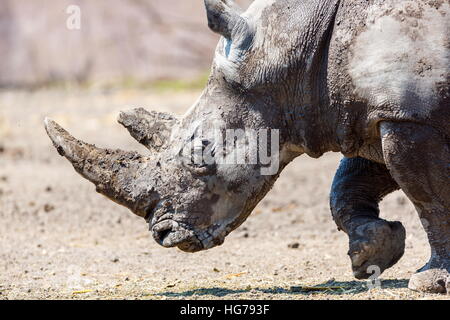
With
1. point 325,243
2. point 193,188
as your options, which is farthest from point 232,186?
point 325,243

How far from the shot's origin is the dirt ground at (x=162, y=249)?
18.4ft

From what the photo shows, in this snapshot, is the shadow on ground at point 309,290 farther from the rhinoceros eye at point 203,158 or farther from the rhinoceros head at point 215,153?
the rhinoceros eye at point 203,158

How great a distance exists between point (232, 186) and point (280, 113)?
1.53ft

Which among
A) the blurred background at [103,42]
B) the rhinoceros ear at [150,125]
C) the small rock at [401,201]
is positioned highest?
the blurred background at [103,42]

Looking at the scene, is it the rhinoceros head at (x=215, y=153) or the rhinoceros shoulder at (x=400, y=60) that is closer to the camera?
the rhinoceros shoulder at (x=400, y=60)

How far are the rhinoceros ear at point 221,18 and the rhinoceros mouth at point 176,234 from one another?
106cm

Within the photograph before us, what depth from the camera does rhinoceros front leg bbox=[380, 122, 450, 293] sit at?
476cm

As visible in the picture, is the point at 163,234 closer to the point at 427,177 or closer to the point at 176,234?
the point at 176,234

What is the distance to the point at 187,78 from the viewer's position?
18.9m

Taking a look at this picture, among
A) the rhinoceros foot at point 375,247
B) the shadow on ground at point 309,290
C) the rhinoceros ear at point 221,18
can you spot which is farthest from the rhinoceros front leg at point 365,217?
the rhinoceros ear at point 221,18

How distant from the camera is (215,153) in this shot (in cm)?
511

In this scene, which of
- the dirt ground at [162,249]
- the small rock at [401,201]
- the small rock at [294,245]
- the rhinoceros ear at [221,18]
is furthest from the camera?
the small rock at [401,201]

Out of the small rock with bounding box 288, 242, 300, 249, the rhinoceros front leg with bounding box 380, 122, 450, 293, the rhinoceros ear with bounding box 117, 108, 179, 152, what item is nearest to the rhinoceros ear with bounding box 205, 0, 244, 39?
the rhinoceros ear with bounding box 117, 108, 179, 152

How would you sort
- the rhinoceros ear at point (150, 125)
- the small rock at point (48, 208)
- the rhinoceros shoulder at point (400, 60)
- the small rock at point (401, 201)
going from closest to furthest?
the rhinoceros shoulder at point (400, 60)
the rhinoceros ear at point (150, 125)
the small rock at point (401, 201)
the small rock at point (48, 208)
